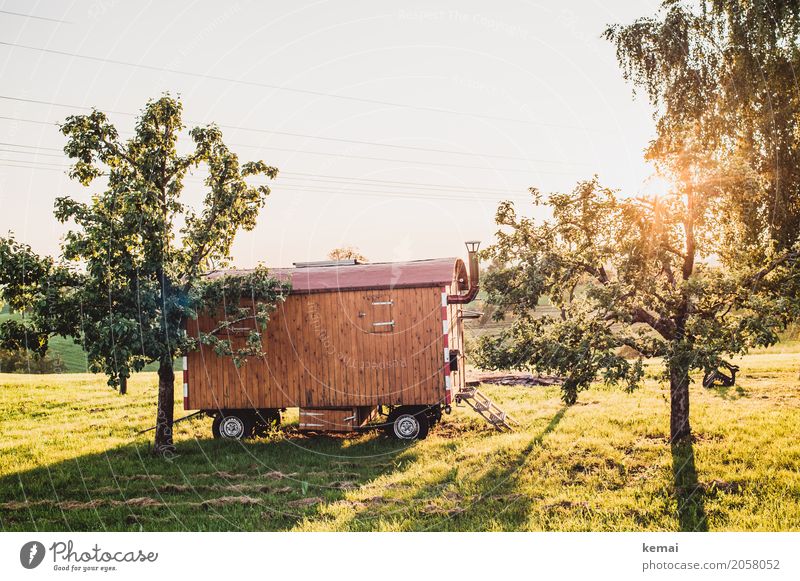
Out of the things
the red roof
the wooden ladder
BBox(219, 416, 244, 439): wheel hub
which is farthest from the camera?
BBox(219, 416, 244, 439): wheel hub

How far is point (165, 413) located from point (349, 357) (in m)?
4.69

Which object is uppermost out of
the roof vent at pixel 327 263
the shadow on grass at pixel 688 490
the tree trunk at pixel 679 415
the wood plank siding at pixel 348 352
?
the roof vent at pixel 327 263

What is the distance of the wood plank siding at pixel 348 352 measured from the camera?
13500mm

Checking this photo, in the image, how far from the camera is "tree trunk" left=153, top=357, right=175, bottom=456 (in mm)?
12117

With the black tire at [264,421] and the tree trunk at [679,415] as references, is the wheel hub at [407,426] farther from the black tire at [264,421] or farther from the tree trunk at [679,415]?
the tree trunk at [679,415]

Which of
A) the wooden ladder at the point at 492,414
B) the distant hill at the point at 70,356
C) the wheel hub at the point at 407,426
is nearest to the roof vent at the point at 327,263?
the wheel hub at the point at 407,426

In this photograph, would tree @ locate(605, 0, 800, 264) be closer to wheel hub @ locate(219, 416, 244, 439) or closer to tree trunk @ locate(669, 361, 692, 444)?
tree trunk @ locate(669, 361, 692, 444)

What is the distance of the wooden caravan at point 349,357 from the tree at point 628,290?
328 centimetres

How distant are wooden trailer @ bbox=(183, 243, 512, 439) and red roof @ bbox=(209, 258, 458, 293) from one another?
3 cm

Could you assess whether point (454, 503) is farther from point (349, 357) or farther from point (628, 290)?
point (349, 357)

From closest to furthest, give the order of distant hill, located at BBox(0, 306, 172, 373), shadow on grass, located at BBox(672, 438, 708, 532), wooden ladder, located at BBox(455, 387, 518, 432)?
shadow on grass, located at BBox(672, 438, 708, 532) < wooden ladder, located at BBox(455, 387, 518, 432) < distant hill, located at BBox(0, 306, 172, 373)

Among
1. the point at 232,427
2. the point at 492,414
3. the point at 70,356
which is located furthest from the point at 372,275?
the point at 70,356

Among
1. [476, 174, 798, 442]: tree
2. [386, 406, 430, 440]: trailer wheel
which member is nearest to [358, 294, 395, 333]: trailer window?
[386, 406, 430, 440]: trailer wheel

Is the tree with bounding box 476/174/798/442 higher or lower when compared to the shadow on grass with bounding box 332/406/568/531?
higher
